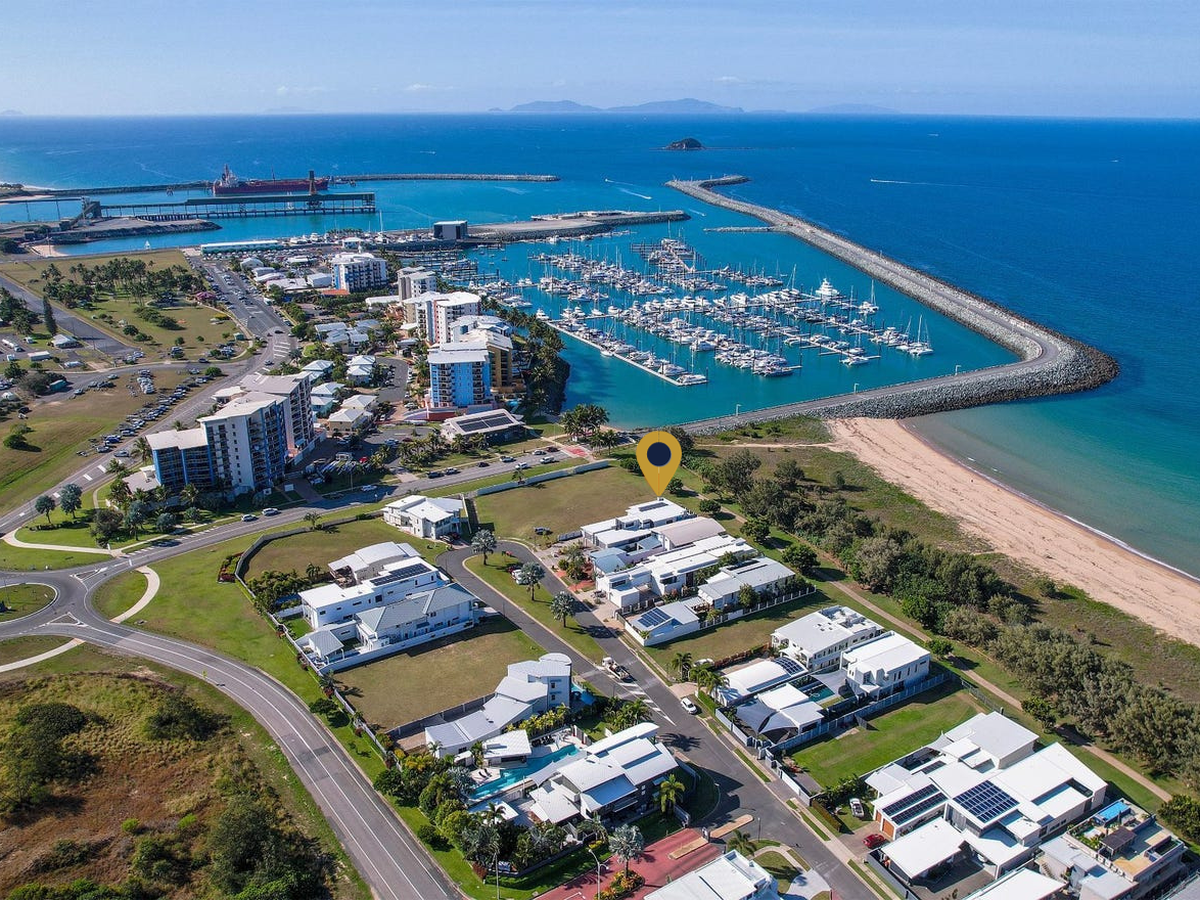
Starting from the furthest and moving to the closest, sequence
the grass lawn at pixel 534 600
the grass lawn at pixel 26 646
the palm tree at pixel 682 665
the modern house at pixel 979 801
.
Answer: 1. the grass lawn at pixel 534 600
2. the grass lawn at pixel 26 646
3. the palm tree at pixel 682 665
4. the modern house at pixel 979 801

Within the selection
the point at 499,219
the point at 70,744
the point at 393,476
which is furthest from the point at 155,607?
the point at 499,219

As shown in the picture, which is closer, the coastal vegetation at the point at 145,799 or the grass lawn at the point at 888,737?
the coastal vegetation at the point at 145,799

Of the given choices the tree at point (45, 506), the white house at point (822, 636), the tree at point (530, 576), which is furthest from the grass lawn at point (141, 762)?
the white house at point (822, 636)

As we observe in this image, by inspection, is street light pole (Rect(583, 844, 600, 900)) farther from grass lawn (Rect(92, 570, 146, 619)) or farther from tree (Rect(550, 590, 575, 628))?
grass lawn (Rect(92, 570, 146, 619))

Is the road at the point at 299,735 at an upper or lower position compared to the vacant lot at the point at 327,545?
lower

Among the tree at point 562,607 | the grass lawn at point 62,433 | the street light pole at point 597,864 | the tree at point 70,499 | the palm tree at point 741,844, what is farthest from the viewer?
the grass lawn at point 62,433

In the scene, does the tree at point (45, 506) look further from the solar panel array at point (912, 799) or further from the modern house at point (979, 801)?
the solar panel array at point (912, 799)
